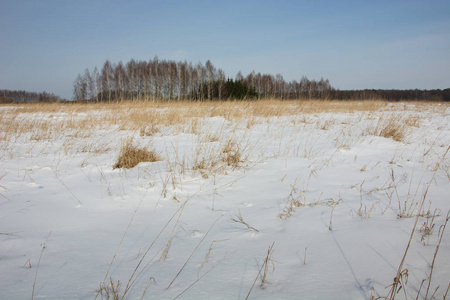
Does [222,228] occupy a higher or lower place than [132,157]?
lower

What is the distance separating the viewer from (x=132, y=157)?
8.57 feet

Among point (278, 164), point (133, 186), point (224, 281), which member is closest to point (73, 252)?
point (224, 281)

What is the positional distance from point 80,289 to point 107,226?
541mm

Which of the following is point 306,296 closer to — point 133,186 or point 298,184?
point 298,184

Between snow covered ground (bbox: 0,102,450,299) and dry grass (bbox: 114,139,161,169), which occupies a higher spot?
dry grass (bbox: 114,139,161,169)

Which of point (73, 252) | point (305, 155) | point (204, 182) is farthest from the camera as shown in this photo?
point (305, 155)

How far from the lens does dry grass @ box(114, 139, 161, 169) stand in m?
2.53

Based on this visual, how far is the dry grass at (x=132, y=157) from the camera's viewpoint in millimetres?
2529

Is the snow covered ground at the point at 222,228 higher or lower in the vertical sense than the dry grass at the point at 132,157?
lower

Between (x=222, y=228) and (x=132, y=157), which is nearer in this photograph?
(x=222, y=228)

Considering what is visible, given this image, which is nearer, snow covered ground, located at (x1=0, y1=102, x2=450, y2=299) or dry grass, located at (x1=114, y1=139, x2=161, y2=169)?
snow covered ground, located at (x1=0, y1=102, x2=450, y2=299)

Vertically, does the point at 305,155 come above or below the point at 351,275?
above

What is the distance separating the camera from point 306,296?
2.61 ft

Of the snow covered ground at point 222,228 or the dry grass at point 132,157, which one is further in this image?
the dry grass at point 132,157
